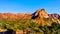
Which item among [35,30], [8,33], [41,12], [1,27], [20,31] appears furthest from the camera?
[41,12]

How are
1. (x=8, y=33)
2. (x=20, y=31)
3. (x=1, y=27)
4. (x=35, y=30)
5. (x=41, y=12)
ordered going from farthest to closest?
(x=41, y=12), (x=1, y=27), (x=8, y=33), (x=20, y=31), (x=35, y=30)

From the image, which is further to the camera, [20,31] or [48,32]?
[20,31]

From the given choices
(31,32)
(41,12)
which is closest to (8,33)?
(31,32)

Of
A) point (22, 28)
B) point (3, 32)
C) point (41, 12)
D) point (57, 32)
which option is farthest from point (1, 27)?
point (41, 12)

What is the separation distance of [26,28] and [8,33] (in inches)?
248

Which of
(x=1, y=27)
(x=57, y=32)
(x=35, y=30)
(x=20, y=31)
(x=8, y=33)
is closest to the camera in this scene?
(x=57, y=32)

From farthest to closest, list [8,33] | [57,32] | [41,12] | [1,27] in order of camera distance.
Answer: [41,12]
[1,27]
[8,33]
[57,32]

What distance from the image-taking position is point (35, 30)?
51.0 metres

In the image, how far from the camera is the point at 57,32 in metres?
47.5

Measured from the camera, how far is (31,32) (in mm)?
50344

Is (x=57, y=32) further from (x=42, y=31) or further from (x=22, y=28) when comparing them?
(x=22, y=28)

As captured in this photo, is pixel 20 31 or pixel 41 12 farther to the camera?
pixel 41 12

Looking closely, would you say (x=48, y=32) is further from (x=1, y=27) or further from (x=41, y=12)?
(x=41, y=12)

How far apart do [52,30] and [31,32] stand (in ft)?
16.9
